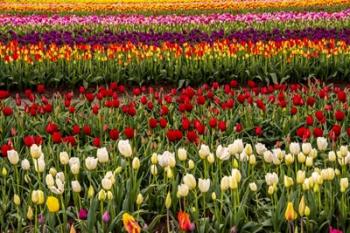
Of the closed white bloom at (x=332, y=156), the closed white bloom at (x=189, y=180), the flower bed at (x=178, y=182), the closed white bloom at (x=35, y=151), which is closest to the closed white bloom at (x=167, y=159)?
the flower bed at (x=178, y=182)

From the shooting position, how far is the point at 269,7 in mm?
22359

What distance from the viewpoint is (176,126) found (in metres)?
5.63

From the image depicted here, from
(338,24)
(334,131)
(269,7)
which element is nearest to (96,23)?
(338,24)

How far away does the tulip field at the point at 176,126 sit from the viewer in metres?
3.45

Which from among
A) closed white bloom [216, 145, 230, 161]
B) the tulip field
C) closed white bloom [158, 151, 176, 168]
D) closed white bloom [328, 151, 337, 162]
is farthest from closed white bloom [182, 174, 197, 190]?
closed white bloom [328, 151, 337, 162]

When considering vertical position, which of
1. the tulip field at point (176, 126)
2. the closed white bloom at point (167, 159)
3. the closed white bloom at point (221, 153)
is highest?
the closed white bloom at point (167, 159)

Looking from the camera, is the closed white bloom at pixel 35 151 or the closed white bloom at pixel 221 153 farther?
the closed white bloom at pixel 221 153

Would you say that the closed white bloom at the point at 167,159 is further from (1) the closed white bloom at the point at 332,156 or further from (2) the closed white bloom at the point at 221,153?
(1) the closed white bloom at the point at 332,156

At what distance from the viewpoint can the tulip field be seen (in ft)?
11.3

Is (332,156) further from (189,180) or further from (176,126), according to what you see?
(176,126)

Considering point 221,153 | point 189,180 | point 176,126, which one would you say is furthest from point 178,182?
point 176,126

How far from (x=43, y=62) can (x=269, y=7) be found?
14040 mm

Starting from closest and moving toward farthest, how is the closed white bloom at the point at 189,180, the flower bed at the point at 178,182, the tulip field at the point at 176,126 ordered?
1. the closed white bloom at the point at 189,180
2. the flower bed at the point at 178,182
3. the tulip field at the point at 176,126

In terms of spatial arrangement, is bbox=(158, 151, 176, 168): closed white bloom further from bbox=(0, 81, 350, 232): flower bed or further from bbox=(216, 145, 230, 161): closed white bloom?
bbox=(216, 145, 230, 161): closed white bloom
